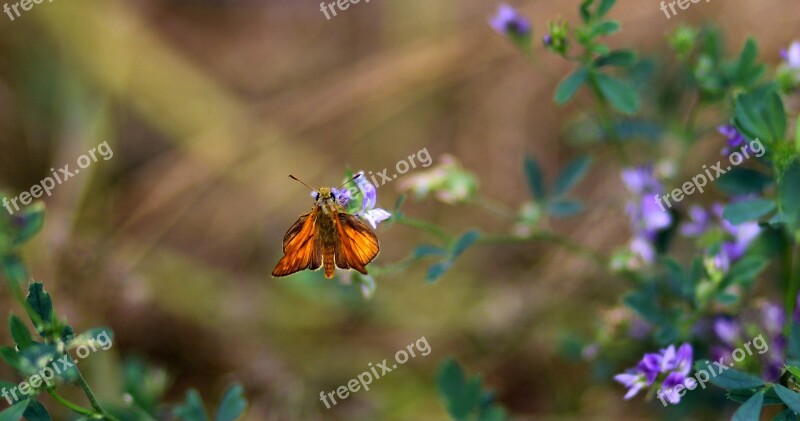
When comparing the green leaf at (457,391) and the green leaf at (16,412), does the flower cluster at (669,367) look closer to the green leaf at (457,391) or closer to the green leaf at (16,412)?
the green leaf at (457,391)

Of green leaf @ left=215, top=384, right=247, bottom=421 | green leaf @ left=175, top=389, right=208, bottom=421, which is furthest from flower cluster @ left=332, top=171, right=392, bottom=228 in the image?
green leaf @ left=175, top=389, right=208, bottom=421

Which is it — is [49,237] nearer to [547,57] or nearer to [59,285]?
[59,285]

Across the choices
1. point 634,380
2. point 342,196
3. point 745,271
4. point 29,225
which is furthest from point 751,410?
point 29,225

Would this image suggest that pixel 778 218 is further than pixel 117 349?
No

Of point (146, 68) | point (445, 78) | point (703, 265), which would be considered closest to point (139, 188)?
point (146, 68)

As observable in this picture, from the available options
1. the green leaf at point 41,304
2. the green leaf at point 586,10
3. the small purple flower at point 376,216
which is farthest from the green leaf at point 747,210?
the green leaf at point 41,304
